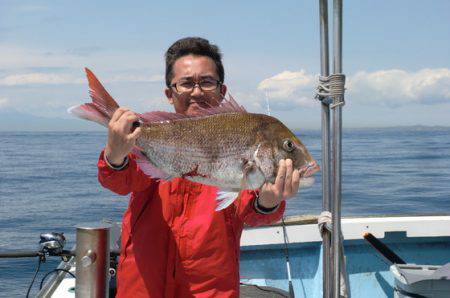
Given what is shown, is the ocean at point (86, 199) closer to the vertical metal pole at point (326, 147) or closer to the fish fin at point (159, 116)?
the vertical metal pole at point (326, 147)

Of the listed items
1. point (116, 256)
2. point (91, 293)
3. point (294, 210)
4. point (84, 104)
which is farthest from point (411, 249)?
point (294, 210)

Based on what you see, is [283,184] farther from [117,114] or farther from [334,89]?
[334,89]

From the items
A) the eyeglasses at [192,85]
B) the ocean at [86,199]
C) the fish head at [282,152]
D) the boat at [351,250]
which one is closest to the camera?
the fish head at [282,152]

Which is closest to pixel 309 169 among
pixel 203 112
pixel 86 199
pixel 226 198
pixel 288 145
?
pixel 288 145

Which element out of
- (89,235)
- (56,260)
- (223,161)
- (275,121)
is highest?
(275,121)

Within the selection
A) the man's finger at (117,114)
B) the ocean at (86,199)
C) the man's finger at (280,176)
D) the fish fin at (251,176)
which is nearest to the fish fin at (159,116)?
the man's finger at (117,114)

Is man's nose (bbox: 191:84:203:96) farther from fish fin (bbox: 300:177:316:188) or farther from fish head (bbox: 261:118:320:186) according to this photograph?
fish fin (bbox: 300:177:316:188)

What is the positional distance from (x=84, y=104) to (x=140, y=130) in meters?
0.28

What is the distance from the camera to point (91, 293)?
371 cm

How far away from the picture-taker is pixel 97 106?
2414 millimetres

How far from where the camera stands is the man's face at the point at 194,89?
2826mm

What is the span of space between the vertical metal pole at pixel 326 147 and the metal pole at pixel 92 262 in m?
1.51

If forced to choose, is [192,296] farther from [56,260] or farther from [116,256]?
[56,260]

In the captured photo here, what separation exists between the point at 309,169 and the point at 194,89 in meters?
0.75
